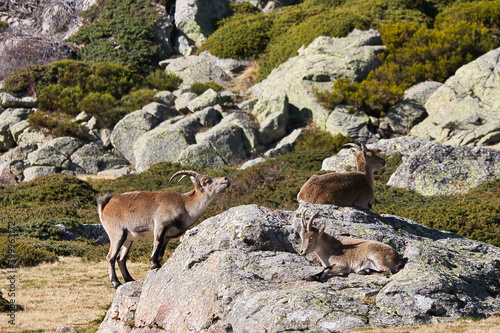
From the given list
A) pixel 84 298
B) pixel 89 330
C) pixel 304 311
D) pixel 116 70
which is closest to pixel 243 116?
pixel 116 70

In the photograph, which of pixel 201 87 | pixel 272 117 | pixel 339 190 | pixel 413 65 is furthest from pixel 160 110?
pixel 339 190

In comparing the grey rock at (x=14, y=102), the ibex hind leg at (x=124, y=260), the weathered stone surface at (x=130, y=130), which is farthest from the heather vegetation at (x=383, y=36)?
the ibex hind leg at (x=124, y=260)

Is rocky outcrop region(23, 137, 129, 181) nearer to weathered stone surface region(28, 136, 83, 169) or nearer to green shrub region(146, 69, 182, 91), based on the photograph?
weathered stone surface region(28, 136, 83, 169)

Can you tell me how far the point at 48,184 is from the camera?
2755cm

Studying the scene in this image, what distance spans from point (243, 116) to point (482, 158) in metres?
18.4

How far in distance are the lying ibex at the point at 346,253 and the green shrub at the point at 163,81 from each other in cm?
3789

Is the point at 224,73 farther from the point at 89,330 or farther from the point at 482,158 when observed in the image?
the point at 89,330

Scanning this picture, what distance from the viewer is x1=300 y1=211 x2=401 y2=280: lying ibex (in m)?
8.23

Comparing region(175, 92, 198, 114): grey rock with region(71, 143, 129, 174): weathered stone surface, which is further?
region(175, 92, 198, 114): grey rock

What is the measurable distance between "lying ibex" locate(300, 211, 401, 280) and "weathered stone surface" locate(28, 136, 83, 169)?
29.6m

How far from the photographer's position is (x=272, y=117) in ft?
119

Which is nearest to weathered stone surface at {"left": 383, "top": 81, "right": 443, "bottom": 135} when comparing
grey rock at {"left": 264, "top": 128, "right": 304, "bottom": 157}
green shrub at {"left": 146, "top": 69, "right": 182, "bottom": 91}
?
grey rock at {"left": 264, "top": 128, "right": 304, "bottom": 157}

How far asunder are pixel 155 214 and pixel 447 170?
52.1 feet

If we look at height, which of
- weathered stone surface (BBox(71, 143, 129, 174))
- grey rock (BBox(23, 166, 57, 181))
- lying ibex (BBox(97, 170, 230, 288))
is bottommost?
weathered stone surface (BBox(71, 143, 129, 174))
